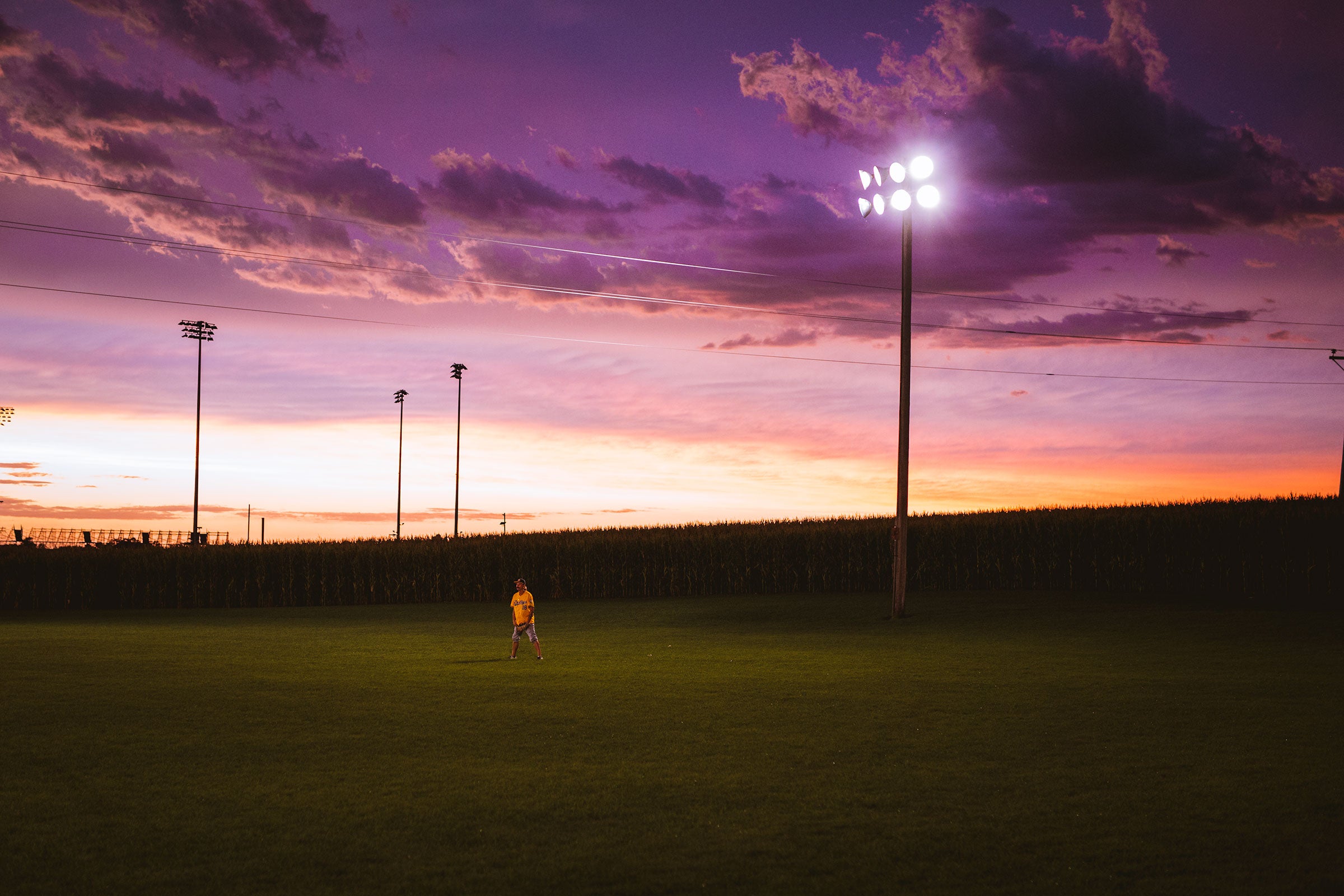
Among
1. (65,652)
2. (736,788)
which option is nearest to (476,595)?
(65,652)

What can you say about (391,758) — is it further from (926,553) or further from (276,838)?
(926,553)

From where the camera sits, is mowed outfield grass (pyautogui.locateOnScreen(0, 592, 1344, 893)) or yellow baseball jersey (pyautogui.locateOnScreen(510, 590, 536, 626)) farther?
yellow baseball jersey (pyautogui.locateOnScreen(510, 590, 536, 626))

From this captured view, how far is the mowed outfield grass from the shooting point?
7.18 m

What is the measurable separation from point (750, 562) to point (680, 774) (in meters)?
36.2

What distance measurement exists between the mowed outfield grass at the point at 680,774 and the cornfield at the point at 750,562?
1708 cm

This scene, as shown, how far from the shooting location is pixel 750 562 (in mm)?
45938

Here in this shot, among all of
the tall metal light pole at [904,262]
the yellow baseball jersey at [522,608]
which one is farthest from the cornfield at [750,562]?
the yellow baseball jersey at [522,608]

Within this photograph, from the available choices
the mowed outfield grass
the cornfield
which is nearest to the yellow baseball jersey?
the mowed outfield grass

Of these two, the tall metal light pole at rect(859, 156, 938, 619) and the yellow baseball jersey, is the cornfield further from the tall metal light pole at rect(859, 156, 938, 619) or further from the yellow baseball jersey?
the yellow baseball jersey

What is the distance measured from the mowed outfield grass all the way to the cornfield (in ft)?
56.0

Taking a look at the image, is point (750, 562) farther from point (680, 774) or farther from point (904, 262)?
point (680, 774)

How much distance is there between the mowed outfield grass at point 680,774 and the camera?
7184mm

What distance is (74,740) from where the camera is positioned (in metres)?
11.9

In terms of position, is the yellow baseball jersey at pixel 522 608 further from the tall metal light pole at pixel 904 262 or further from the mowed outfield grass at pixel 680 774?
the tall metal light pole at pixel 904 262
